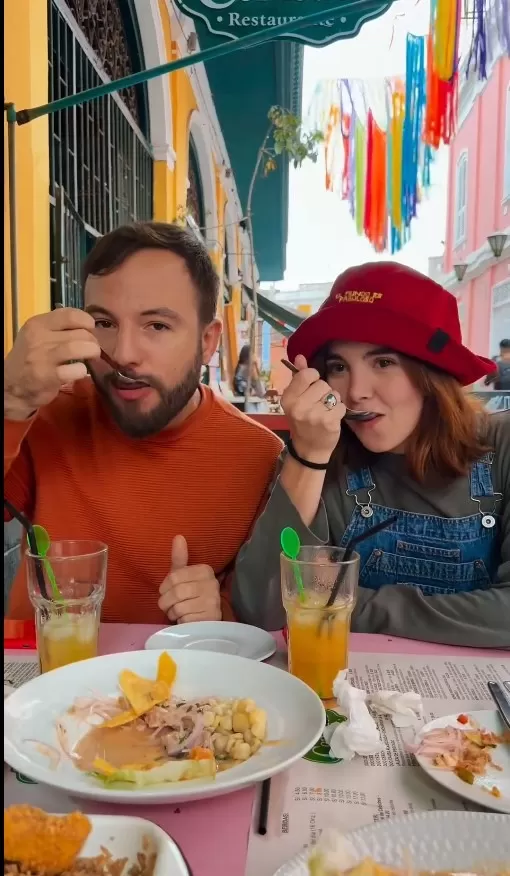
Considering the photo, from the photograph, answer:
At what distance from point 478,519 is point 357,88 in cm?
196

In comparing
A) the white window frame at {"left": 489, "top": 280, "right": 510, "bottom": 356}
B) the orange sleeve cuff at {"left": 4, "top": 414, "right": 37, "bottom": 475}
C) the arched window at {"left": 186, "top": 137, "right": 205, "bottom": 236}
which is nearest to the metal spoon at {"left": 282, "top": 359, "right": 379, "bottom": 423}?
the orange sleeve cuff at {"left": 4, "top": 414, "right": 37, "bottom": 475}

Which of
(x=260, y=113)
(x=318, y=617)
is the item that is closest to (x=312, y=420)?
(x=318, y=617)

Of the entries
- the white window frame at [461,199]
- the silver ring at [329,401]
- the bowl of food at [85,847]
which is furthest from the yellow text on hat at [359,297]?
the white window frame at [461,199]

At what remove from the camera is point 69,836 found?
50 cm

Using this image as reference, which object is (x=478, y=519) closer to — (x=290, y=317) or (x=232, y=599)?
(x=232, y=599)

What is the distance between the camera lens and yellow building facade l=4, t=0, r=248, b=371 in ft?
6.93

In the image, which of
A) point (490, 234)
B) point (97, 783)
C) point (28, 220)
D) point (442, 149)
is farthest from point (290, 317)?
point (97, 783)

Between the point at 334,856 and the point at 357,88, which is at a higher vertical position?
the point at 357,88

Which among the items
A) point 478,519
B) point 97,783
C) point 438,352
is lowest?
point 97,783

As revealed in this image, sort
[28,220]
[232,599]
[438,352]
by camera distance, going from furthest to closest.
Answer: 1. [28,220]
2. [438,352]
3. [232,599]

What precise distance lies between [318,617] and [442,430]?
26.3 inches

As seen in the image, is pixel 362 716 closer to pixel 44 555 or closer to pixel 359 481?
pixel 44 555

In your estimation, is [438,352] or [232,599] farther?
[438,352]

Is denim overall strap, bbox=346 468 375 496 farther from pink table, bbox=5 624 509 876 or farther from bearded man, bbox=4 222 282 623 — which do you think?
pink table, bbox=5 624 509 876
